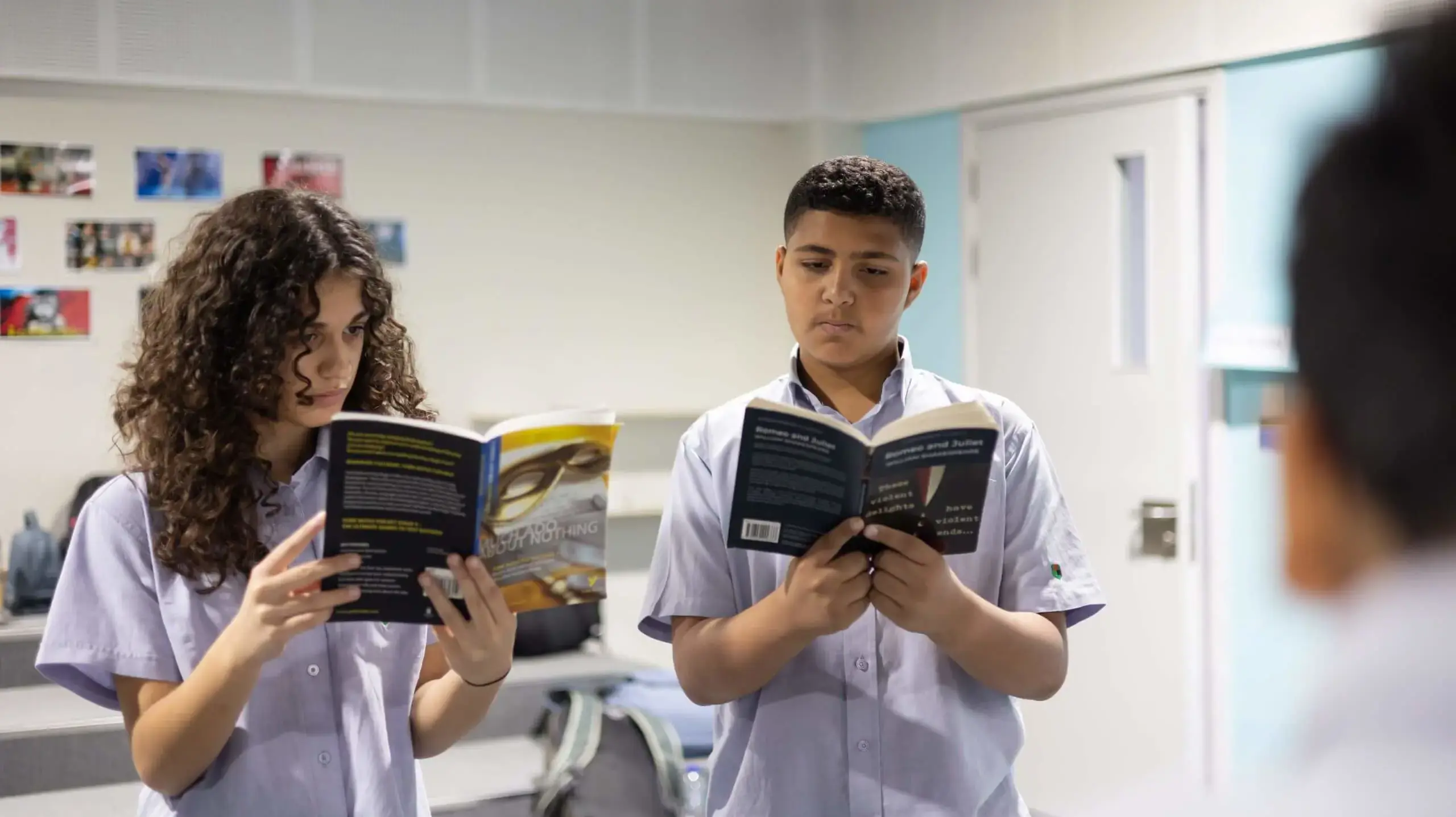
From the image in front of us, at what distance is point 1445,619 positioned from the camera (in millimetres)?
411

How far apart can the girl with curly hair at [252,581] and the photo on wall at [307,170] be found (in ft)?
9.22

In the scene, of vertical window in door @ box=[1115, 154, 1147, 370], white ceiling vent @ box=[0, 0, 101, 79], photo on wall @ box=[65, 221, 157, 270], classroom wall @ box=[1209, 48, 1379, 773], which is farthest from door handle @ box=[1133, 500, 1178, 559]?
white ceiling vent @ box=[0, 0, 101, 79]

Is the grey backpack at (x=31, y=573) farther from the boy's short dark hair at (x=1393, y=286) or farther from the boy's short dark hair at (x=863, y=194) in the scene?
the boy's short dark hair at (x=1393, y=286)

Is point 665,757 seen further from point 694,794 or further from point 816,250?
point 816,250

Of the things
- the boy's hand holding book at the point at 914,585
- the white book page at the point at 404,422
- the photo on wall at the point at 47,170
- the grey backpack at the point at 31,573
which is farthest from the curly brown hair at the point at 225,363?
the photo on wall at the point at 47,170

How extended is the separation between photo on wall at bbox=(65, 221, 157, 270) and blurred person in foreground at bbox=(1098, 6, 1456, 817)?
4.11 m

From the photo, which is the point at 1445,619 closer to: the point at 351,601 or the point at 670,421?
the point at 351,601

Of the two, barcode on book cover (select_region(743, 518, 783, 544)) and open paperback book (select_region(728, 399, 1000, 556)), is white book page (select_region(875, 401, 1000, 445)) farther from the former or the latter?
barcode on book cover (select_region(743, 518, 783, 544))

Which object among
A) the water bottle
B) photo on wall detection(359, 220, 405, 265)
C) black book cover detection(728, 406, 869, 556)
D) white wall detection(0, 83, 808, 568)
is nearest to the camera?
black book cover detection(728, 406, 869, 556)

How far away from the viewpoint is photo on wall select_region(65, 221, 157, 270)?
3.95m

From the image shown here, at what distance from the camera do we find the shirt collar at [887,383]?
1.66 m

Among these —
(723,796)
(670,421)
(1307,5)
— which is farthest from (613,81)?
(723,796)

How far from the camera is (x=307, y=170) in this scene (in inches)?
166

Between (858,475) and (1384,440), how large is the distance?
0.95 m
